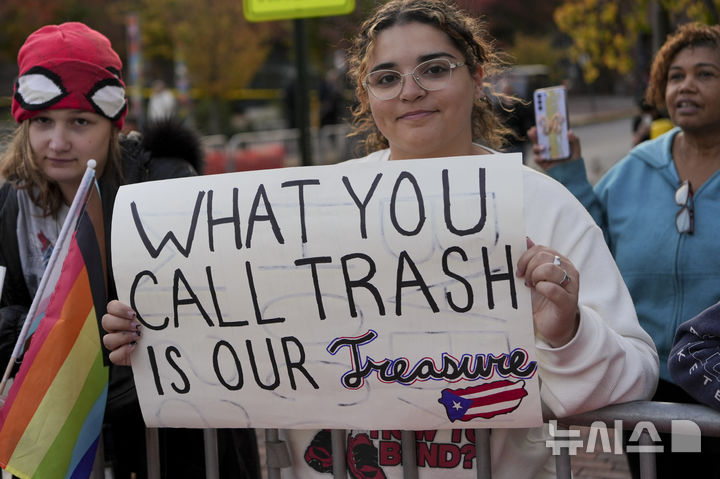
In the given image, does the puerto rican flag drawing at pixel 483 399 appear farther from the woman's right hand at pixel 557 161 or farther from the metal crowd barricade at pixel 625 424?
the woman's right hand at pixel 557 161

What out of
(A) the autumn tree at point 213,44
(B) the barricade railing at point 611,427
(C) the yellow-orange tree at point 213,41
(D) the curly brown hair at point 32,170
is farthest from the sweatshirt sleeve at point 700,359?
(C) the yellow-orange tree at point 213,41

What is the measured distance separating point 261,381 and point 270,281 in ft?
0.80

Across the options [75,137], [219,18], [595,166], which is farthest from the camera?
[219,18]

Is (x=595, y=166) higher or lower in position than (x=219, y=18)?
lower

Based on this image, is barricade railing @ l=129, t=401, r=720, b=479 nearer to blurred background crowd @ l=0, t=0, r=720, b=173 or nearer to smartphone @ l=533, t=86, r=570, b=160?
blurred background crowd @ l=0, t=0, r=720, b=173

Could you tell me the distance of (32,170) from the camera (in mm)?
2775

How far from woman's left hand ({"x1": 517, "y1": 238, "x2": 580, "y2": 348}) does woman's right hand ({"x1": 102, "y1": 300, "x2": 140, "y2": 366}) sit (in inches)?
36.5

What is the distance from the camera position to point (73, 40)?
110 inches

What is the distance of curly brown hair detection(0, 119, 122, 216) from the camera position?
2783 mm

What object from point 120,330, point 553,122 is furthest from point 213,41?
point 120,330

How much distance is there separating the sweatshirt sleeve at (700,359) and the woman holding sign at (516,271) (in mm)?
66

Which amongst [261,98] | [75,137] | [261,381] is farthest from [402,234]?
Result: [261,98]

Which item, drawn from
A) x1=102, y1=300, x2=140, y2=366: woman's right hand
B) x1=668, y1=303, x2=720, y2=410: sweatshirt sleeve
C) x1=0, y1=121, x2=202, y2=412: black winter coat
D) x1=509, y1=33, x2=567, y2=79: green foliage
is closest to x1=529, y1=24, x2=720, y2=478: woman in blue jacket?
x1=668, y1=303, x2=720, y2=410: sweatshirt sleeve

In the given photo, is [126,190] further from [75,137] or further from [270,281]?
[75,137]
